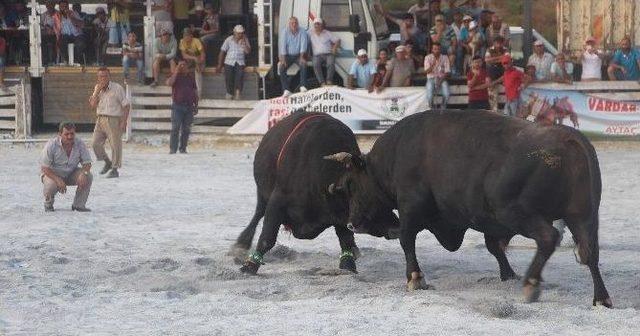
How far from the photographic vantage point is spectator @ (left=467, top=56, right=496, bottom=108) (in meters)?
24.5

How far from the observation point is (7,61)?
1109 inches

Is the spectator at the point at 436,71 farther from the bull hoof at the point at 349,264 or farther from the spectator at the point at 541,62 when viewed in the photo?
the bull hoof at the point at 349,264

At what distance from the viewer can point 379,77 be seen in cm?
2553

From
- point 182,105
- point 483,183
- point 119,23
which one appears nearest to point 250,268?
point 483,183

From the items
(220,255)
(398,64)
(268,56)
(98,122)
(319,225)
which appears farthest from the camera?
(268,56)

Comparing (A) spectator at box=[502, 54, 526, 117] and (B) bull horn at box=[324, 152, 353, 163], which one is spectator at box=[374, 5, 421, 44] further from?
(B) bull horn at box=[324, 152, 353, 163]

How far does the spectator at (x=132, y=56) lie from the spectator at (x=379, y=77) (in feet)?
15.7

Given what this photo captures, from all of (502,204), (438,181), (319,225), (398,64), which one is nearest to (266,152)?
(319,225)

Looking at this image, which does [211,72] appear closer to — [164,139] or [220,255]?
[164,139]

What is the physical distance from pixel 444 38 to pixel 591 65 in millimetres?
2761

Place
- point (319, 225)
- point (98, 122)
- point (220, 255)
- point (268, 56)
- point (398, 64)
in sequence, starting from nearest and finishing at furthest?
1. point (319, 225)
2. point (220, 255)
3. point (98, 122)
4. point (398, 64)
5. point (268, 56)

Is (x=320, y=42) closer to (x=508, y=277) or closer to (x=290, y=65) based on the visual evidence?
(x=290, y=65)

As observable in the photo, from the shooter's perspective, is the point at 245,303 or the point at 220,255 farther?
the point at 220,255

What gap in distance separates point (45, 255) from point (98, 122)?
28.3ft
